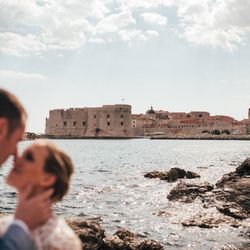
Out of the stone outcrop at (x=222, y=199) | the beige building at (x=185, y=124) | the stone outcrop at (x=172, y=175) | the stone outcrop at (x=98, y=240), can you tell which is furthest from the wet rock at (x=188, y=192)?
the beige building at (x=185, y=124)

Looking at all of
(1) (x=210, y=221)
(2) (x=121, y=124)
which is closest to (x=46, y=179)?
(1) (x=210, y=221)

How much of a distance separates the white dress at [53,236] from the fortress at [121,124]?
129 metres

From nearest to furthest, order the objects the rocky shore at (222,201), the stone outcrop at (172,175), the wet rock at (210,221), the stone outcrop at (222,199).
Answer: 1. the wet rock at (210,221)
2. the rocky shore at (222,201)
3. the stone outcrop at (222,199)
4. the stone outcrop at (172,175)

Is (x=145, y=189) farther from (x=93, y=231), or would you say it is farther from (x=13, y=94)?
(x=13, y=94)

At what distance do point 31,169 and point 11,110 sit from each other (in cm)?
29

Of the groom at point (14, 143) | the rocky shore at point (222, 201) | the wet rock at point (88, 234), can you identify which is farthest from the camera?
the rocky shore at point (222, 201)

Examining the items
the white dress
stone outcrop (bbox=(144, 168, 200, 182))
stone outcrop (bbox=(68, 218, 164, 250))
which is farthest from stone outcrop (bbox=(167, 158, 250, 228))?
the white dress

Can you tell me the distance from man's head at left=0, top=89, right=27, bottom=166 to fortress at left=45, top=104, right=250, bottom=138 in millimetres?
128730

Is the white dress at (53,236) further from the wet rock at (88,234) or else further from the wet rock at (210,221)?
the wet rock at (210,221)

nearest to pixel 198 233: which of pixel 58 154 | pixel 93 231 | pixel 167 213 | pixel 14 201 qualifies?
pixel 167 213

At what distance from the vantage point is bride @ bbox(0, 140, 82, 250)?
6.45 ft

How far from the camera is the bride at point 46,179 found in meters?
1.97

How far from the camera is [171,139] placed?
16862 cm

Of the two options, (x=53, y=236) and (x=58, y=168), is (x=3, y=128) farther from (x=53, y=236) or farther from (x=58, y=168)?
(x=53, y=236)
